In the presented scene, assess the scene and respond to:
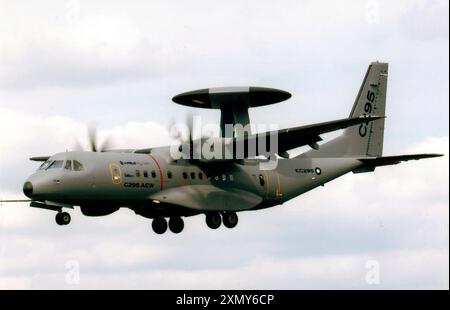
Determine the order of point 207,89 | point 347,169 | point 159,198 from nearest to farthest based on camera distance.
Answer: point 159,198, point 207,89, point 347,169

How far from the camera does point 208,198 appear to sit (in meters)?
33.2

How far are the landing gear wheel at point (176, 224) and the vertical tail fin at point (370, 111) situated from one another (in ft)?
25.6

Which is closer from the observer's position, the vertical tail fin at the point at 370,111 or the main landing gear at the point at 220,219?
the main landing gear at the point at 220,219

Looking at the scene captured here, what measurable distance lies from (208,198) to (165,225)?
6.40 ft

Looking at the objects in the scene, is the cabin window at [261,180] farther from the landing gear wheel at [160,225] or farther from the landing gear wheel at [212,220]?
the landing gear wheel at [160,225]

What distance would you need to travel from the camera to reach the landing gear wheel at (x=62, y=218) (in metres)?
29.9

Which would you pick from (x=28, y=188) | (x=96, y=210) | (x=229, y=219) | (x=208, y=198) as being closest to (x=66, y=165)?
(x=28, y=188)

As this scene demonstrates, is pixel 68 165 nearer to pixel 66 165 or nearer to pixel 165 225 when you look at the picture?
pixel 66 165

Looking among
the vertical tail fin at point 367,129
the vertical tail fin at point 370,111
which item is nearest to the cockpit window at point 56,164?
the vertical tail fin at point 367,129

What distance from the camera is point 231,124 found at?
116 feet

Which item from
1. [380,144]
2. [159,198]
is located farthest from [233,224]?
[380,144]

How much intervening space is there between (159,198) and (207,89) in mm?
4508
